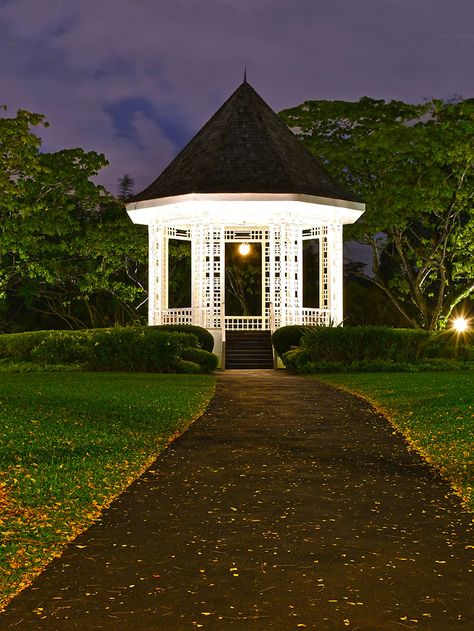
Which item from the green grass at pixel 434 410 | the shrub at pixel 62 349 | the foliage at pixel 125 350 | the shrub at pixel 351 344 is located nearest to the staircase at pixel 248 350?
the foliage at pixel 125 350

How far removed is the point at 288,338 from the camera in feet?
86.6

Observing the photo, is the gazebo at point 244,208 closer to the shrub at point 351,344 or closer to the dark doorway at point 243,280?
the shrub at point 351,344

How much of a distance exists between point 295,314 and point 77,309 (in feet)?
59.5

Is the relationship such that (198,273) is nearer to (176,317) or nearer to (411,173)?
(176,317)

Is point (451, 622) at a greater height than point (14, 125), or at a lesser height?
lesser

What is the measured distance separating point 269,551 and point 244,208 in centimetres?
2262

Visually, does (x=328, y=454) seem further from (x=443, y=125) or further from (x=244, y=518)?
(x=443, y=125)

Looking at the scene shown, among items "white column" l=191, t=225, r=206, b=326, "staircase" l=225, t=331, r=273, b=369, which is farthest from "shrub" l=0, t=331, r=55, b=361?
"staircase" l=225, t=331, r=273, b=369

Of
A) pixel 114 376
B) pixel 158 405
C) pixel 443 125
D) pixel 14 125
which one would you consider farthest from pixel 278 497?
pixel 443 125

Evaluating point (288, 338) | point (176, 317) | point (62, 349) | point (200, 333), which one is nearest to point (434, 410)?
point (288, 338)

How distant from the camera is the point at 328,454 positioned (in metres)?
10.5

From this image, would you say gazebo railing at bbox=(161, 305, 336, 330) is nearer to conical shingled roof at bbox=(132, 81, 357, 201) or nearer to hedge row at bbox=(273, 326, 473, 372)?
hedge row at bbox=(273, 326, 473, 372)

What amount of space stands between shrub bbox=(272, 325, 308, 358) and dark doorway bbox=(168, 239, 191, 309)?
11.5m

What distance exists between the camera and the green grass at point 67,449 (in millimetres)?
6727
